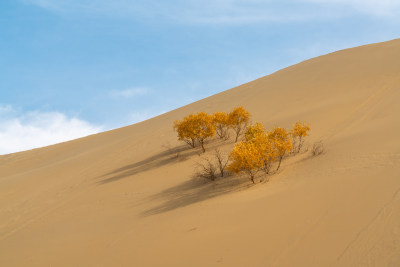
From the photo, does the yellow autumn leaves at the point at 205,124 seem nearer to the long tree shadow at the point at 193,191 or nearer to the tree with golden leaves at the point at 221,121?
the tree with golden leaves at the point at 221,121

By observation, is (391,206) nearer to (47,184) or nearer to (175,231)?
(175,231)

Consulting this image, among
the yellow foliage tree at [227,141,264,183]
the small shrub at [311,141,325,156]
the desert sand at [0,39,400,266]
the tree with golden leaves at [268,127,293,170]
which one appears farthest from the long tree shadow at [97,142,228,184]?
the small shrub at [311,141,325,156]

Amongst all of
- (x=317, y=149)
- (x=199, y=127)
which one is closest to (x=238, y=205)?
(x=317, y=149)

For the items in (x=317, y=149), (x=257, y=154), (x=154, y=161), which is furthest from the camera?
(x=154, y=161)

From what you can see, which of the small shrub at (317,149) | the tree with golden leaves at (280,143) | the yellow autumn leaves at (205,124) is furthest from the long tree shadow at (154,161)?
the small shrub at (317,149)

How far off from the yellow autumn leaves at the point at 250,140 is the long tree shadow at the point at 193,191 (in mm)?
431

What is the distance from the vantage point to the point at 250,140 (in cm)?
1039

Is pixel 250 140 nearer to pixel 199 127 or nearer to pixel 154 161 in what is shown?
pixel 199 127

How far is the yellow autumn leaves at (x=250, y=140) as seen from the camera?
30.9 ft

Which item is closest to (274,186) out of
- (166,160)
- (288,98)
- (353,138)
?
(353,138)

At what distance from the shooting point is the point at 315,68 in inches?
1013

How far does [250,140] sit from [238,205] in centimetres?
285

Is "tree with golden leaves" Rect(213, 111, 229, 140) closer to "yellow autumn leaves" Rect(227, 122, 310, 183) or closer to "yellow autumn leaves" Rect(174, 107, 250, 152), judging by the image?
"yellow autumn leaves" Rect(174, 107, 250, 152)

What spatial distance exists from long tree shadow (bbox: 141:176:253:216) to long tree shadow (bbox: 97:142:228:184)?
3.36 metres
